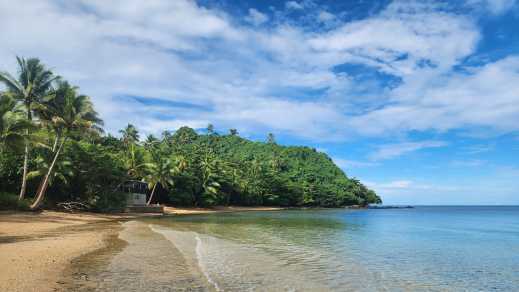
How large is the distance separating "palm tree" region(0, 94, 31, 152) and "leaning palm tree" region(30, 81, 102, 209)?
4.36m

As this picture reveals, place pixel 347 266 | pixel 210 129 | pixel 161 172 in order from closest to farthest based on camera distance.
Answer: pixel 347 266 < pixel 161 172 < pixel 210 129

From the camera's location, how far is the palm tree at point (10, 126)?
890 inches

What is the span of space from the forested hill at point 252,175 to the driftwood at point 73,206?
20331 millimetres

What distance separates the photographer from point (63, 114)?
95.7ft

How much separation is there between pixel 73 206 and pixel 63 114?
10.3m

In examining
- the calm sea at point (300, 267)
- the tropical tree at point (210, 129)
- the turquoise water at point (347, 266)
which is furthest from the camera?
the tropical tree at point (210, 129)

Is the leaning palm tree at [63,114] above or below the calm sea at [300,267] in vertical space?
above

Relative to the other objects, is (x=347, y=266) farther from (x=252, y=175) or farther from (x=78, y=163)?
(x=252, y=175)

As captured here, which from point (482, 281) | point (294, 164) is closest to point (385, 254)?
point (482, 281)

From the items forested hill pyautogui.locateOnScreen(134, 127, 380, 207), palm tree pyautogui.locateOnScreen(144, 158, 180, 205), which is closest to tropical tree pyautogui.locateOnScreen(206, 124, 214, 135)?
forested hill pyautogui.locateOnScreen(134, 127, 380, 207)

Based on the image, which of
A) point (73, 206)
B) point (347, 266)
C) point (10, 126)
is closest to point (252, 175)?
point (73, 206)

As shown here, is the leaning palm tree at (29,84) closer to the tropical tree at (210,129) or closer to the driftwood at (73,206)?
the driftwood at (73,206)

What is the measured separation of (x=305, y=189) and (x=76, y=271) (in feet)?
300

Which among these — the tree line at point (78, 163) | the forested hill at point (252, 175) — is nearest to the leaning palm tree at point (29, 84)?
the tree line at point (78, 163)
